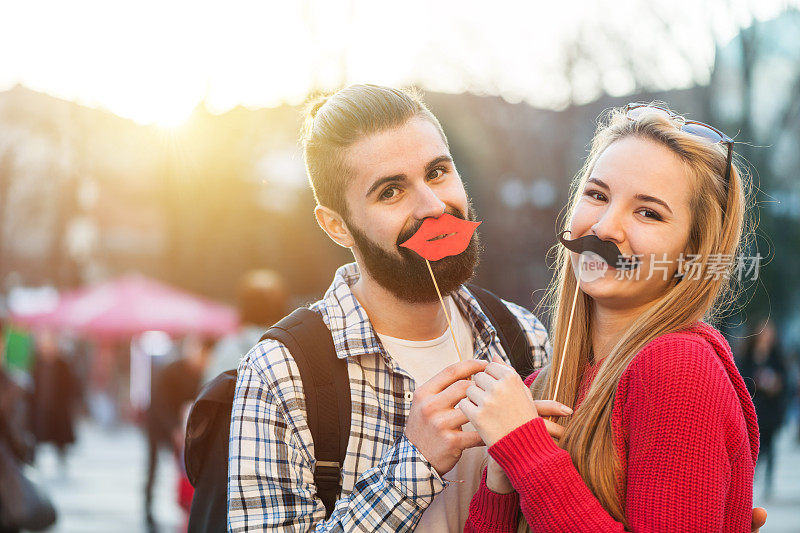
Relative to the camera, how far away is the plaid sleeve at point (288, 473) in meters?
2.05

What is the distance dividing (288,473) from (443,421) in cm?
48

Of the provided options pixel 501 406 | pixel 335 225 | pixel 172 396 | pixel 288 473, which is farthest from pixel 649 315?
pixel 172 396

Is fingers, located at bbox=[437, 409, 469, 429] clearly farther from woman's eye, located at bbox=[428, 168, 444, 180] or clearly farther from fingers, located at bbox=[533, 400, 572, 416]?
woman's eye, located at bbox=[428, 168, 444, 180]

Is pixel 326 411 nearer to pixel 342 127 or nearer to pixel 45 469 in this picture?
pixel 342 127

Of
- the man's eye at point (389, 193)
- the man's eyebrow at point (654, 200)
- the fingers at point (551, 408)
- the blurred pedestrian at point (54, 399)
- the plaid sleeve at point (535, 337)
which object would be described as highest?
the man's eye at point (389, 193)

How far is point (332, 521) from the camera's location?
2.12 m

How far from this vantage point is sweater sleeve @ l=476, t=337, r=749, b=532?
64.5 inches

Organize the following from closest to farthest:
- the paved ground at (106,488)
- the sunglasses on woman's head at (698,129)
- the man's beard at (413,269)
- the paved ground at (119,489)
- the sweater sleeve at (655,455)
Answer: the sweater sleeve at (655,455) < the sunglasses on woman's head at (698,129) < the man's beard at (413,269) < the paved ground at (119,489) < the paved ground at (106,488)

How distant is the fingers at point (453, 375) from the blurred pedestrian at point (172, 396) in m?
4.86

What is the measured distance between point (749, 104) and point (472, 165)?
7846 millimetres

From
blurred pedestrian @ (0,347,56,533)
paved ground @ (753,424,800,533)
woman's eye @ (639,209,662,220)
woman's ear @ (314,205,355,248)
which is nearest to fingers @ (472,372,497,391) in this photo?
woman's eye @ (639,209,662,220)

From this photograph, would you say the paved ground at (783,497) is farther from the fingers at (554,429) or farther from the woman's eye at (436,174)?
the fingers at (554,429)

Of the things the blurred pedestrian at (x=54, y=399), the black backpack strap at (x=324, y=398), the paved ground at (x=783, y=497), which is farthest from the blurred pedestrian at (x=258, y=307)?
the blurred pedestrian at (x=54, y=399)

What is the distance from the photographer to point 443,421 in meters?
2.00
